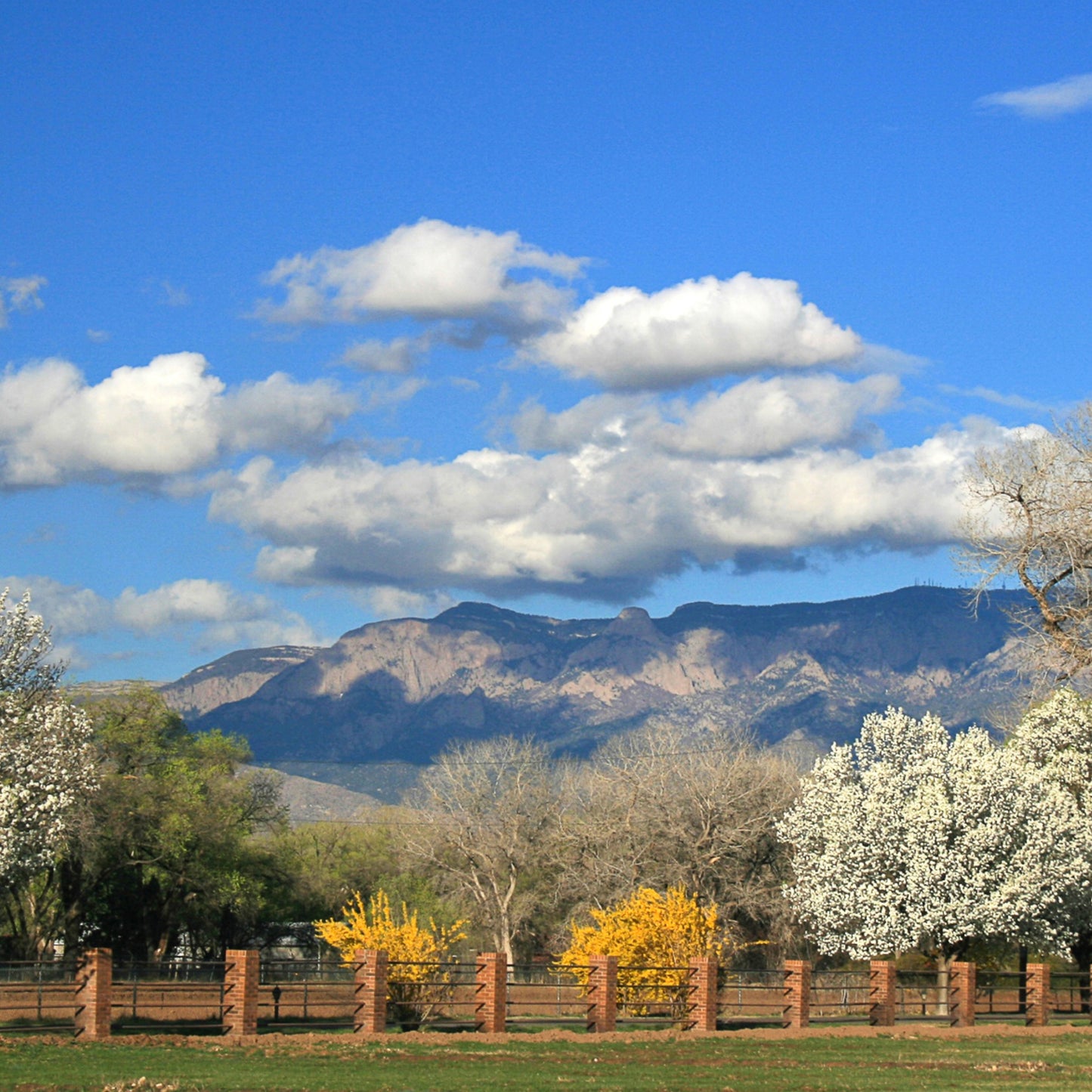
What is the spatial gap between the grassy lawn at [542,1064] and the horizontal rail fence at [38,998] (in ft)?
6.45

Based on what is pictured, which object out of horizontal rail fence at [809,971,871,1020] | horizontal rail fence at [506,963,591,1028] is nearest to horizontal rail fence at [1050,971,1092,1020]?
horizontal rail fence at [809,971,871,1020]

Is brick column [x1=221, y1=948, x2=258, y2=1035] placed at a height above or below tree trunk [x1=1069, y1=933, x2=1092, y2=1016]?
above

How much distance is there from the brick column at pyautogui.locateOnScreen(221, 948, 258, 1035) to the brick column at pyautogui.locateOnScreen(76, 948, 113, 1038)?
2.27m

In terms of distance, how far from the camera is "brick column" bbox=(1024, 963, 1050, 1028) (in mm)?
36125

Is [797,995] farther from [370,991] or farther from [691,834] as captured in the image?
[691,834]

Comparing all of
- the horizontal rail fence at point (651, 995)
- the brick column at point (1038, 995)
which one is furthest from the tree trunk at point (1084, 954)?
the horizontal rail fence at point (651, 995)

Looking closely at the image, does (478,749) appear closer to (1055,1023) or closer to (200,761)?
(200,761)

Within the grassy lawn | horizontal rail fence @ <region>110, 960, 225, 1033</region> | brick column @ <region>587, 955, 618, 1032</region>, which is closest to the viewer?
the grassy lawn

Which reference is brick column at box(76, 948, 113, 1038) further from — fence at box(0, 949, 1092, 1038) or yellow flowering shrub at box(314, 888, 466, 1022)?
yellow flowering shrub at box(314, 888, 466, 1022)

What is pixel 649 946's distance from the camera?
35594 mm

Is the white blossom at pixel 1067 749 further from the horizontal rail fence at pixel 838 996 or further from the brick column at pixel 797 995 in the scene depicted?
the brick column at pixel 797 995

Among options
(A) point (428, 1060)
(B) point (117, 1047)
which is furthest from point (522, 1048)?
(B) point (117, 1047)

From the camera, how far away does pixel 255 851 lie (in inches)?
2739

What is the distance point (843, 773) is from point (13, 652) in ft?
80.0
